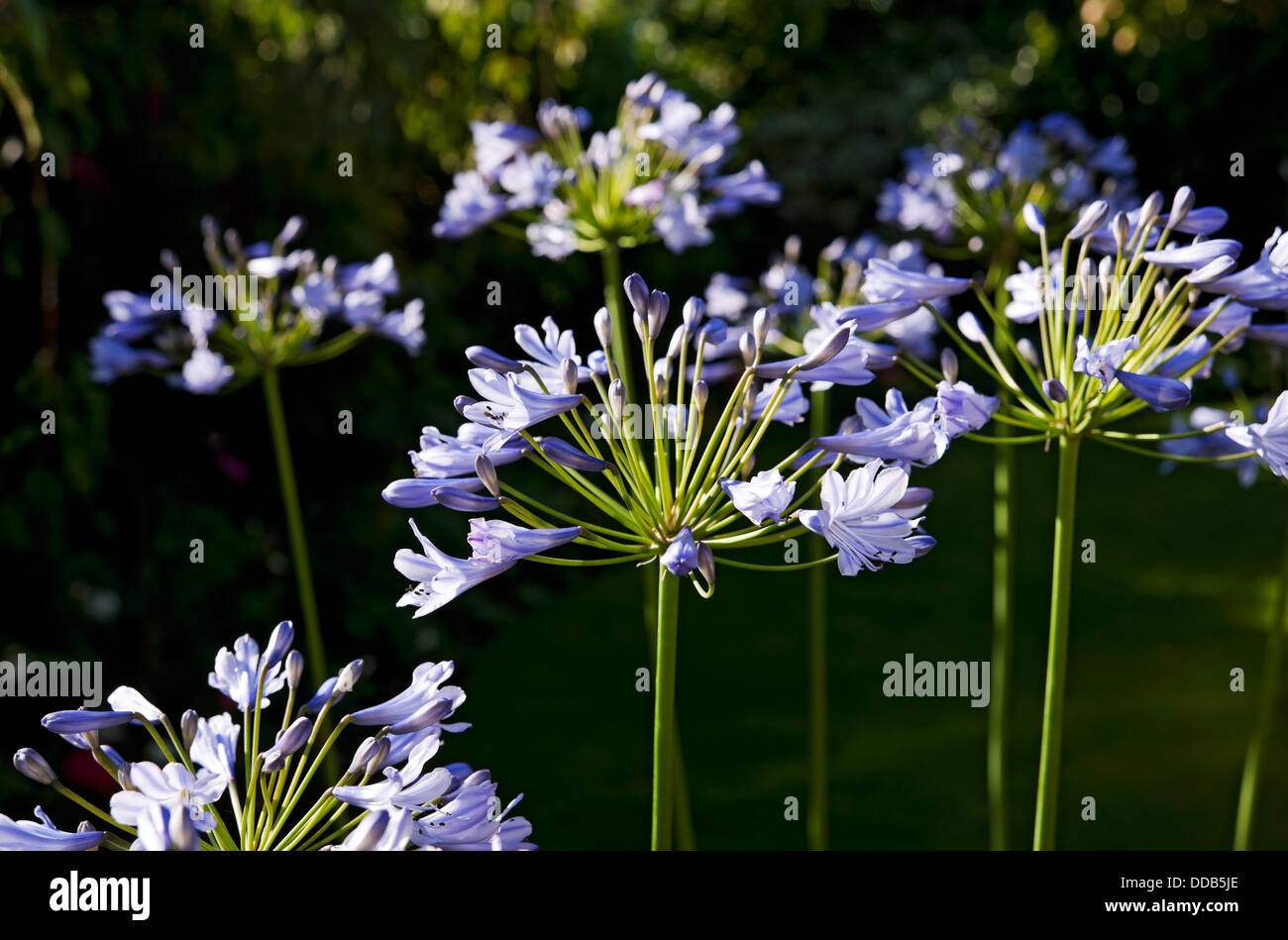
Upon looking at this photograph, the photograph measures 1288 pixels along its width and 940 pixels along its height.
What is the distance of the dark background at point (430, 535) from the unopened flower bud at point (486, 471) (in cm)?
279

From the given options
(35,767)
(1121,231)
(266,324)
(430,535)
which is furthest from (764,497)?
(430,535)

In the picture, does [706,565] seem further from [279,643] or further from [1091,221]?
[1091,221]

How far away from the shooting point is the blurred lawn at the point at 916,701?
5.75m

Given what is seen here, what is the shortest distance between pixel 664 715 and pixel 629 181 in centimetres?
210

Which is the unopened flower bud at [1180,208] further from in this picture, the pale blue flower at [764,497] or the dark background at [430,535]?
the dark background at [430,535]

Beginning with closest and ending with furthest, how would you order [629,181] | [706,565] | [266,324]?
[706,565]
[266,324]
[629,181]

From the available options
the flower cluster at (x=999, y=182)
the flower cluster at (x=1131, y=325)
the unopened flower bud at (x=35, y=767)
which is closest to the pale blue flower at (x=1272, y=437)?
the flower cluster at (x=1131, y=325)

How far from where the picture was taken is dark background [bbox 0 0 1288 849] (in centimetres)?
510

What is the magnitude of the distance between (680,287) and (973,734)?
579cm

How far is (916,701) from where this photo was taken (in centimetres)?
721

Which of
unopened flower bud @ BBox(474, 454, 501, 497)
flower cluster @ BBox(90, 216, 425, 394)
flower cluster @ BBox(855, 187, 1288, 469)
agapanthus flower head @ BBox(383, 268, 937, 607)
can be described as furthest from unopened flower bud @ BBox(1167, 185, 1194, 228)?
flower cluster @ BBox(90, 216, 425, 394)

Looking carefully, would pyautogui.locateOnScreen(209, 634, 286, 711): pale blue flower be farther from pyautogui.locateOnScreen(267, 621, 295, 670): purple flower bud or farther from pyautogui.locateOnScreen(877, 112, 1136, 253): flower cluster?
pyautogui.locateOnScreen(877, 112, 1136, 253): flower cluster

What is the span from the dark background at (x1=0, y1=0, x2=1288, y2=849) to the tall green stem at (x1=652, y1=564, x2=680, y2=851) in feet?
9.48
